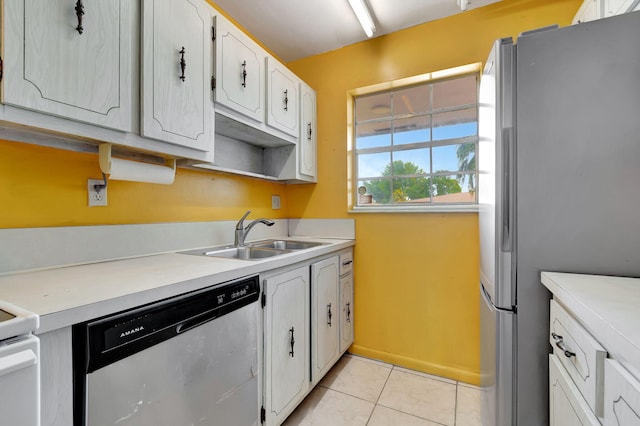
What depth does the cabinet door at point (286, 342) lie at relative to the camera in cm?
131

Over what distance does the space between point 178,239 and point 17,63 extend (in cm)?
99

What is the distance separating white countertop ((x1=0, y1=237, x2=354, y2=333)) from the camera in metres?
0.67

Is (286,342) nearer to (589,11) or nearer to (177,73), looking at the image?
(177,73)

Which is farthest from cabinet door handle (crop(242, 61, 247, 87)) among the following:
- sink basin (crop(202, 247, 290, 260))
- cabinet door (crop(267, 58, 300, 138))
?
sink basin (crop(202, 247, 290, 260))

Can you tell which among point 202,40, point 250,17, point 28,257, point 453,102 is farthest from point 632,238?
point 250,17

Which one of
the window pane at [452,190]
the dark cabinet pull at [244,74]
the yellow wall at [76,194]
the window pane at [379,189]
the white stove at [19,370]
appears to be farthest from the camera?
the window pane at [379,189]

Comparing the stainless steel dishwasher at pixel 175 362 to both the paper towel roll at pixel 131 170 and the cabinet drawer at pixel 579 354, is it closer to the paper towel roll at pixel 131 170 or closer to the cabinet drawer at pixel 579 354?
the paper towel roll at pixel 131 170

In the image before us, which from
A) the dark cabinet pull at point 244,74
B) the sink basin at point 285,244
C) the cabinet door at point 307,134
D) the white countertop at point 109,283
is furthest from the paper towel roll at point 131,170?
the cabinet door at point 307,134

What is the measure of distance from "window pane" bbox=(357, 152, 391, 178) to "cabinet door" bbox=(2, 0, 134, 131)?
177cm

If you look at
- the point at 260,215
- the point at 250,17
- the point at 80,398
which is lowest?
the point at 80,398

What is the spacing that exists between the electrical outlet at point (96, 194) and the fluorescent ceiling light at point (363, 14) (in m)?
1.76

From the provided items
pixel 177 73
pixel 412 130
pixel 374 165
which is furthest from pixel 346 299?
pixel 177 73

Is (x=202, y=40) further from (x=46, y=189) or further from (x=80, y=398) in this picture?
(x=80, y=398)

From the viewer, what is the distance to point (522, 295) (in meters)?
1.06
